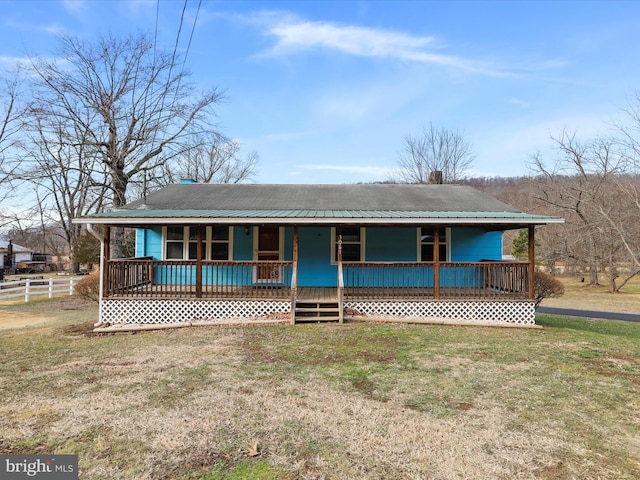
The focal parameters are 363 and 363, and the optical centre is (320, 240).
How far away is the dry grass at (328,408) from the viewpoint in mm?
3213

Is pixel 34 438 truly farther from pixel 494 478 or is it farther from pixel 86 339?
pixel 86 339

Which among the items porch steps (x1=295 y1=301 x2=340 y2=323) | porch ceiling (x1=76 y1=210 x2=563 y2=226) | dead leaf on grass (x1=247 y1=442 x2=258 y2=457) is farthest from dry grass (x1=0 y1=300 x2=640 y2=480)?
porch ceiling (x1=76 y1=210 x2=563 y2=226)

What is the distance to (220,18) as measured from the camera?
369 inches

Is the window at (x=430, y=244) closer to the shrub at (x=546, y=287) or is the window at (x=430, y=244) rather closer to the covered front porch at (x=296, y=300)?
the covered front porch at (x=296, y=300)

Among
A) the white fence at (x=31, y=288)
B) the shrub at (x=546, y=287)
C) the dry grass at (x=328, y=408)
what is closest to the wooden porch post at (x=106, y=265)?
the dry grass at (x=328, y=408)

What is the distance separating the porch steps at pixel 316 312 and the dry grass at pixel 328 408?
62.1 inches

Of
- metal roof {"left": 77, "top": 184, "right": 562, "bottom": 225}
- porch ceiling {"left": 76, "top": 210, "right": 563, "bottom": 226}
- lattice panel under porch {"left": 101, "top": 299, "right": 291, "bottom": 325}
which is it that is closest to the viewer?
porch ceiling {"left": 76, "top": 210, "right": 563, "bottom": 226}

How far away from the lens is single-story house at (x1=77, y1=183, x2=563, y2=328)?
378 inches

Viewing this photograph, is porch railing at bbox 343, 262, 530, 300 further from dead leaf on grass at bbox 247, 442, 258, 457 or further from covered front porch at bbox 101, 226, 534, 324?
dead leaf on grass at bbox 247, 442, 258, 457

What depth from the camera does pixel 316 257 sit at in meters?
12.0

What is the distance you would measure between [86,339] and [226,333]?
10.6ft

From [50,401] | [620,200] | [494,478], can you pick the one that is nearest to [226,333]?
[50,401]

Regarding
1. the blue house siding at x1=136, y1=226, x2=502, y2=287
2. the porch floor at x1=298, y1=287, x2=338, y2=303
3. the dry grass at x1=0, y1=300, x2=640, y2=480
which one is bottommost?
the dry grass at x1=0, y1=300, x2=640, y2=480

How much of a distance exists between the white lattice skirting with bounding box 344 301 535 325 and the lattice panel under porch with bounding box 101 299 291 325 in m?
2.37
